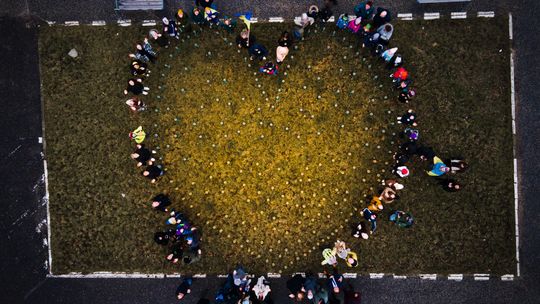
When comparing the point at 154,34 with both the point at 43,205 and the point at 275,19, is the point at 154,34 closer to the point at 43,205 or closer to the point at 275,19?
the point at 275,19

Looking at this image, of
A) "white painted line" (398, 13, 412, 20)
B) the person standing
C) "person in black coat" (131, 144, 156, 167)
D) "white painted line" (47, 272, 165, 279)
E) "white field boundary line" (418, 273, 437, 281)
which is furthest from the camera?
"white painted line" (47, 272, 165, 279)

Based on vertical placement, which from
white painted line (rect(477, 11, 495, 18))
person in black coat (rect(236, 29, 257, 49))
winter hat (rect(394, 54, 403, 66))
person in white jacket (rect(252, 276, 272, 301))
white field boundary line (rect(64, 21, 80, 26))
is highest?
white painted line (rect(477, 11, 495, 18))

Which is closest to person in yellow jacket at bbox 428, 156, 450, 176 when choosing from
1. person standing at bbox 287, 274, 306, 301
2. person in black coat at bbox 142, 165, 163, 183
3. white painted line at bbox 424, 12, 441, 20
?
white painted line at bbox 424, 12, 441, 20

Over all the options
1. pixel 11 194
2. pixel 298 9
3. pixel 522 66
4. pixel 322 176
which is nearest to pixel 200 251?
pixel 322 176

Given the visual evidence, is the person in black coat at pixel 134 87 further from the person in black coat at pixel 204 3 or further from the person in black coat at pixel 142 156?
the person in black coat at pixel 204 3

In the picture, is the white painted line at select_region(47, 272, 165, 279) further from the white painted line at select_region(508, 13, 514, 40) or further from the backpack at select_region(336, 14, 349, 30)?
the white painted line at select_region(508, 13, 514, 40)

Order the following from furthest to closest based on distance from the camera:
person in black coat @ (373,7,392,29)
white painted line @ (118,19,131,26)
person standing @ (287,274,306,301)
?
white painted line @ (118,19,131,26)
person standing @ (287,274,306,301)
person in black coat @ (373,7,392,29)

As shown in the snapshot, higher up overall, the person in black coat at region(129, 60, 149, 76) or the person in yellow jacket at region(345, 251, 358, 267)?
the person in black coat at region(129, 60, 149, 76)
